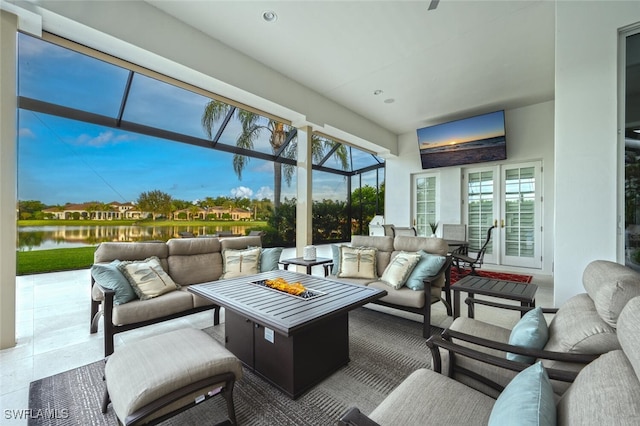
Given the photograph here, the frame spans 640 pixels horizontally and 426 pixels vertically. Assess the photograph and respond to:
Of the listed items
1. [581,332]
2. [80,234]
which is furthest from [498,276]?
[80,234]

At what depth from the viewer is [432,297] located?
295cm

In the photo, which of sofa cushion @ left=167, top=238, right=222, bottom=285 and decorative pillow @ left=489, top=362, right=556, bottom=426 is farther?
sofa cushion @ left=167, top=238, right=222, bottom=285

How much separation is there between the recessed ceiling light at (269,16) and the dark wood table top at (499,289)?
3.63 meters

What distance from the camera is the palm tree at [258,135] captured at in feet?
19.1

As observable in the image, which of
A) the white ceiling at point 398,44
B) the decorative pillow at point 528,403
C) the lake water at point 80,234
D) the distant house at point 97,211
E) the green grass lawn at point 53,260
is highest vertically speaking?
the white ceiling at point 398,44

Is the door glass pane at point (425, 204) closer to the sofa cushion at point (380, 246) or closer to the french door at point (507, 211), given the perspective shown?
the french door at point (507, 211)

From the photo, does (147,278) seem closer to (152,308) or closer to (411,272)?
(152,308)

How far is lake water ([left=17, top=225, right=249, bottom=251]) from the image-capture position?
489 cm

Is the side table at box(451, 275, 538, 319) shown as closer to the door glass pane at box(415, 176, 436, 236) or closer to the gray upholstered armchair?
the gray upholstered armchair

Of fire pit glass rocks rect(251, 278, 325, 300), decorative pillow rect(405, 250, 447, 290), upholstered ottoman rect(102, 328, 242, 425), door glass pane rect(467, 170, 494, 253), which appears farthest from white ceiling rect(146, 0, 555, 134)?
upholstered ottoman rect(102, 328, 242, 425)

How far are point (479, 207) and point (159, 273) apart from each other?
6.76 m

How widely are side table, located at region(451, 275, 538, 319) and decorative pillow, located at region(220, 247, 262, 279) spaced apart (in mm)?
2357

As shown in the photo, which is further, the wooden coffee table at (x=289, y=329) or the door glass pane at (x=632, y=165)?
the door glass pane at (x=632, y=165)

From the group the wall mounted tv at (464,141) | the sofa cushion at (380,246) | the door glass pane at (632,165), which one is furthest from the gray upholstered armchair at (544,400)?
the wall mounted tv at (464,141)
